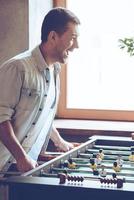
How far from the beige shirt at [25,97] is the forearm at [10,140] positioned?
0.12 ft

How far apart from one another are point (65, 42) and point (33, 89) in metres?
0.30

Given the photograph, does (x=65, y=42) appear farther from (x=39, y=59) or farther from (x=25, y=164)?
(x=25, y=164)

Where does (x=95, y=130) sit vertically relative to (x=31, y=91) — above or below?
below

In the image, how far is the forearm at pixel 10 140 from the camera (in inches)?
90.0

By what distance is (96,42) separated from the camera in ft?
13.0

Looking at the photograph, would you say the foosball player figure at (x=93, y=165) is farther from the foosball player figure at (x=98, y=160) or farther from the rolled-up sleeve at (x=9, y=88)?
the rolled-up sleeve at (x=9, y=88)

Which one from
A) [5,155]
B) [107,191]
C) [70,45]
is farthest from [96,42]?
[107,191]

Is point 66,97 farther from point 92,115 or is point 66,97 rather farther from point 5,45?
point 5,45

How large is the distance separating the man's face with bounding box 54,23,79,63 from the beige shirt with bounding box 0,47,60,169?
9cm

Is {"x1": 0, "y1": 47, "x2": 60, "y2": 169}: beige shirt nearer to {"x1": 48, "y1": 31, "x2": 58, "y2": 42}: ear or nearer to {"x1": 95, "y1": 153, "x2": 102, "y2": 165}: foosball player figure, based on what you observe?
{"x1": 48, "y1": 31, "x2": 58, "y2": 42}: ear

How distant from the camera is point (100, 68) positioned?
156 inches

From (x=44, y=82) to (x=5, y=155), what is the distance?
1.41 ft

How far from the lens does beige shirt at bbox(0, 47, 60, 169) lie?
94.3 inches

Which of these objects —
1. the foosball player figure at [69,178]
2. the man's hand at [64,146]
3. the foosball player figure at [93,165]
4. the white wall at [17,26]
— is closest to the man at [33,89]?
the man's hand at [64,146]
